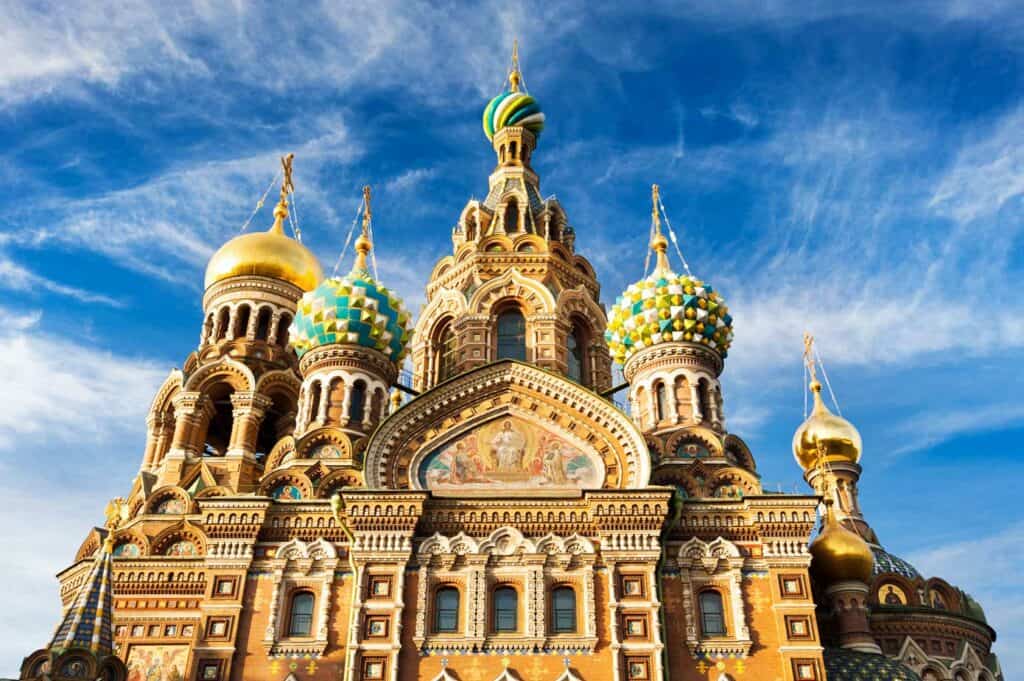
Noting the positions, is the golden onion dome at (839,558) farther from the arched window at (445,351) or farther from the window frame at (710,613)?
the arched window at (445,351)

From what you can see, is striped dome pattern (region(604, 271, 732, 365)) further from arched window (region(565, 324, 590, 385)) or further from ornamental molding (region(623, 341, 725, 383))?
arched window (region(565, 324, 590, 385))

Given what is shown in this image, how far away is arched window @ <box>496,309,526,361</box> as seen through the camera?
2177cm

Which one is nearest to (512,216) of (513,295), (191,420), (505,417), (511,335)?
(513,295)

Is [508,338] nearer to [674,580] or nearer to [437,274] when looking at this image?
[437,274]

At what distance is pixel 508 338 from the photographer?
22.0 metres

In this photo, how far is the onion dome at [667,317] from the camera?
65.1 ft

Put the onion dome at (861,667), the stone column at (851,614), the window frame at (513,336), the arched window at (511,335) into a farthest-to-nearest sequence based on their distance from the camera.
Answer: the arched window at (511,335), the window frame at (513,336), the stone column at (851,614), the onion dome at (861,667)

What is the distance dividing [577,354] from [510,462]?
246 inches

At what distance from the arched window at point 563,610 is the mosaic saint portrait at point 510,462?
1759 millimetres

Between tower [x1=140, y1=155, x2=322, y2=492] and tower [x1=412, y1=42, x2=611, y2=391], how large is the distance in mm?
3108

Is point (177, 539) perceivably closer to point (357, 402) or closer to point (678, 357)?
point (357, 402)

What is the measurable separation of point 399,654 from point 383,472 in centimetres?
305

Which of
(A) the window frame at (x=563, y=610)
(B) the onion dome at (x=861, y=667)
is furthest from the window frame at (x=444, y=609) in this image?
(B) the onion dome at (x=861, y=667)

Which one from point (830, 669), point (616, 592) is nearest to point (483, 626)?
point (616, 592)
